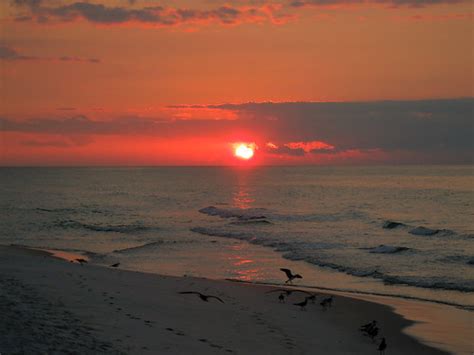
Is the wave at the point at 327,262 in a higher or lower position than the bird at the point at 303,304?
higher

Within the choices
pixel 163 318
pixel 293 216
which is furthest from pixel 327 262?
pixel 293 216

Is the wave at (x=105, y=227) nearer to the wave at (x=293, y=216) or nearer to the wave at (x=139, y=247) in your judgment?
the wave at (x=139, y=247)

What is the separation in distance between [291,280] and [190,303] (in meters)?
7.12

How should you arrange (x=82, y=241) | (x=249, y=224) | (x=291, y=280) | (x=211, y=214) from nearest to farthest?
1. (x=291, y=280)
2. (x=82, y=241)
3. (x=249, y=224)
4. (x=211, y=214)

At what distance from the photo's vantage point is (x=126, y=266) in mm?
26250

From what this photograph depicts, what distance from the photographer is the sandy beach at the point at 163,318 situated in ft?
33.7

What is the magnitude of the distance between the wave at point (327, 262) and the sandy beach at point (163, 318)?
467cm

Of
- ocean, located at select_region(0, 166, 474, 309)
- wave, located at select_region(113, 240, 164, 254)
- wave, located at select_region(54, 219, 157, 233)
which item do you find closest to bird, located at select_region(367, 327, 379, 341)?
ocean, located at select_region(0, 166, 474, 309)

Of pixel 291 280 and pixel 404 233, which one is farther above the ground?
pixel 404 233

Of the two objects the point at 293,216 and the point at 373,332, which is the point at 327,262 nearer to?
the point at 373,332

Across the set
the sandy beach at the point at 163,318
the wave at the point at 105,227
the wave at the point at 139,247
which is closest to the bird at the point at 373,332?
the sandy beach at the point at 163,318

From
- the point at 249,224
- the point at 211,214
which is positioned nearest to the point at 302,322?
the point at 249,224

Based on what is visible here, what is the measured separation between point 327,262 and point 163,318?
15.2 metres

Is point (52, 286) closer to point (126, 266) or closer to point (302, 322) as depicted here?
point (302, 322)
